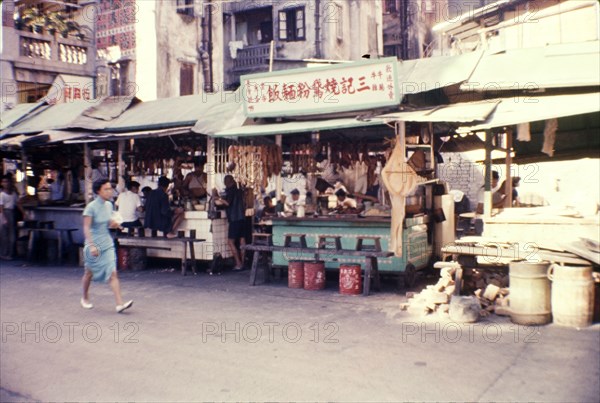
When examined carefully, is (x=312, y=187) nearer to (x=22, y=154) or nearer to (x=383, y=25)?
(x=22, y=154)

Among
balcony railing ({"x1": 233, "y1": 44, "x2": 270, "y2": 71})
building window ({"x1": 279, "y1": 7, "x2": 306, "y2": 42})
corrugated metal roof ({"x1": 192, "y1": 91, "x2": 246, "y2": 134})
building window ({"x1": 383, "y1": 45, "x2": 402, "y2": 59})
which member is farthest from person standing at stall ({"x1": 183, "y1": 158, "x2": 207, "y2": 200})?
building window ({"x1": 383, "y1": 45, "x2": 402, "y2": 59})

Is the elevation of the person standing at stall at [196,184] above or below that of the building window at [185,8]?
below

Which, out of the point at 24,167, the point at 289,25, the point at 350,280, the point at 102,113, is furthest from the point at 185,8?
the point at 350,280

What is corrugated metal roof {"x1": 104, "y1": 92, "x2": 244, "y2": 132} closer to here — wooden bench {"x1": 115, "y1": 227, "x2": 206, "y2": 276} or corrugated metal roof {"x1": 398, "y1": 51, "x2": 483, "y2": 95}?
wooden bench {"x1": 115, "y1": 227, "x2": 206, "y2": 276}

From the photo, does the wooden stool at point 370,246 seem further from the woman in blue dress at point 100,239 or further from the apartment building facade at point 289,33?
the apartment building facade at point 289,33

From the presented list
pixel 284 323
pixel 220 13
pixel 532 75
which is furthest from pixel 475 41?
pixel 284 323

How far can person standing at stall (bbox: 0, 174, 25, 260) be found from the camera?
1395 centimetres

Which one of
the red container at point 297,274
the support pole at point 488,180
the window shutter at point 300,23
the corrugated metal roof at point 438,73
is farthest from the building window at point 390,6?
the red container at point 297,274

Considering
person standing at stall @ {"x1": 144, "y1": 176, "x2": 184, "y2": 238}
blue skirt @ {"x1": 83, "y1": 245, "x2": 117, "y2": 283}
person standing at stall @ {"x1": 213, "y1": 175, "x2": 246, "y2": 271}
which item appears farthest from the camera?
person standing at stall @ {"x1": 144, "y1": 176, "x2": 184, "y2": 238}

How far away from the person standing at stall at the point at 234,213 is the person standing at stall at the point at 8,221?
577 cm

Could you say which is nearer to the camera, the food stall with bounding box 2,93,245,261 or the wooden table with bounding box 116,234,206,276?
the wooden table with bounding box 116,234,206,276

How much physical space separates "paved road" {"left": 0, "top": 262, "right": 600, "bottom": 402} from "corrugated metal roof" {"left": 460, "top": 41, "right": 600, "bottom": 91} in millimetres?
3652

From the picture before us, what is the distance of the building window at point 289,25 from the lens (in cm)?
2509

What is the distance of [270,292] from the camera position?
9.35 metres
